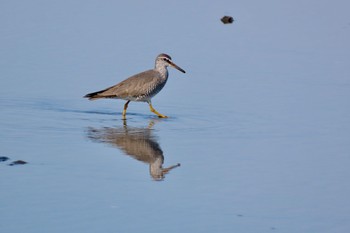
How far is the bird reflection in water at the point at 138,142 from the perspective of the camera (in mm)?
10289

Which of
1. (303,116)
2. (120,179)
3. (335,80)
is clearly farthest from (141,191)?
(335,80)

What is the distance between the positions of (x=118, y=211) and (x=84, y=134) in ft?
11.4

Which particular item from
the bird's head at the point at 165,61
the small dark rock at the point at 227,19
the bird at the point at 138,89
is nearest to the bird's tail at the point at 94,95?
the bird at the point at 138,89

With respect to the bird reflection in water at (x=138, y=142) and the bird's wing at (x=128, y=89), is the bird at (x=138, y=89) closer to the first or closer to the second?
the bird's wing at (x=128, y=89)

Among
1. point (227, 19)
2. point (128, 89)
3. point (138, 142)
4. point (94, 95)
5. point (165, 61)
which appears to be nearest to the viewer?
point (138, 142)

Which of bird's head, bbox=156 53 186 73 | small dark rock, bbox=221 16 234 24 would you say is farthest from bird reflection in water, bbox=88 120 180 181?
small dark rock, bbox=221 16 234 24

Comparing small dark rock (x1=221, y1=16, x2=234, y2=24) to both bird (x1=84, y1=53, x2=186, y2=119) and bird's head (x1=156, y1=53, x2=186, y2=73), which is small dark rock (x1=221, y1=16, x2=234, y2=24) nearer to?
bird's head (x1=156, y1=53, x2=186, y2=73)

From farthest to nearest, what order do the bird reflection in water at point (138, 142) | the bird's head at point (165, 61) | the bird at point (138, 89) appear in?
the bird's head at point (165, 61)
the bird at point (138, 89)
the bird reflection in water at point (138, 142)

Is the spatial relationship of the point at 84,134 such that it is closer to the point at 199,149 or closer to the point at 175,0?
→ the point at 199,149

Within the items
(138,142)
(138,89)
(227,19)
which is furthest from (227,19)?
(138,142)

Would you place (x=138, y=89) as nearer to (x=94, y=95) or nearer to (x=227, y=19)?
(x=94, y=95)

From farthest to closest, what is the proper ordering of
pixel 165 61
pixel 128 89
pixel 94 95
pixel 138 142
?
pixel 165 61 < pixel 128 89 < pixel 94 95 < pixel 138 142

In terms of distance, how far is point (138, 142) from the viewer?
11.6 meters

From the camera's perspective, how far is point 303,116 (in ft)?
42.7
